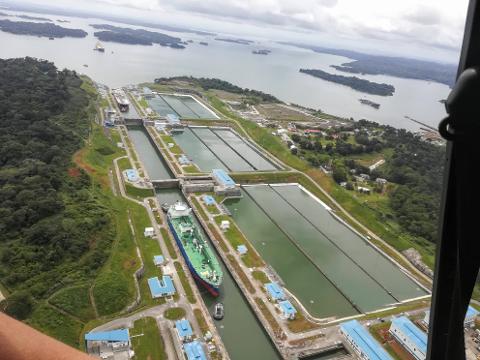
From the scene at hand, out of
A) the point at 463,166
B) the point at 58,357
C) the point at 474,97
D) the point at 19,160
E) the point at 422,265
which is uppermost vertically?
the point at 474,97

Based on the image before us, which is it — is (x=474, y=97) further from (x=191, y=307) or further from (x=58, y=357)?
(x=191, y=307)

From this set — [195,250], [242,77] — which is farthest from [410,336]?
[242,77]

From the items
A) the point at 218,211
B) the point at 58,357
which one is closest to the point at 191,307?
the point at 218,211

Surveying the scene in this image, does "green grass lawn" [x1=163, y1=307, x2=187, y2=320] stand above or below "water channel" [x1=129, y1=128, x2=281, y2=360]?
above

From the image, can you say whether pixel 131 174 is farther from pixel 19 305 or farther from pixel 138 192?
pixel 19 305

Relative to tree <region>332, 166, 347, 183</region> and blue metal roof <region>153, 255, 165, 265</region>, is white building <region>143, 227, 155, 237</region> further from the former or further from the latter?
tree <region>332, 166, 347, 183</region>

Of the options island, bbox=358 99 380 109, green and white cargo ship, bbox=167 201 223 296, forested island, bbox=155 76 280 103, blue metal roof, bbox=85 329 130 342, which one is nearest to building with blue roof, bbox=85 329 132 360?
blue metal roof, bbox=85 329 130 342
